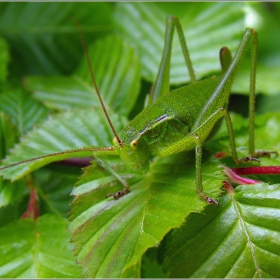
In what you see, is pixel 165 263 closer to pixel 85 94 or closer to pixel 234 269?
pixel 234 269

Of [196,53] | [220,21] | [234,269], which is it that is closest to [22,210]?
[234,269]

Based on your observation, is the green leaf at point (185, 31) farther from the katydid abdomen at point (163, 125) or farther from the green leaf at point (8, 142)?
the green leaf at point (8, 142)

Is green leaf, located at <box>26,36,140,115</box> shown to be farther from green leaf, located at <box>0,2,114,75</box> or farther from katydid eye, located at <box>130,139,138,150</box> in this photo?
katydid eye, located at <box>130,139,138,150</box>

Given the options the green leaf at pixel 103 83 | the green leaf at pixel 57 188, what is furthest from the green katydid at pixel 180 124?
the green leaf at pixel 103 83

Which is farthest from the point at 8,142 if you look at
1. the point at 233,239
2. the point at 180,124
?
the point at 233,239

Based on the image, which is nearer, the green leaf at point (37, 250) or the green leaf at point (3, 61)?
the green leaf at point (37, 250)

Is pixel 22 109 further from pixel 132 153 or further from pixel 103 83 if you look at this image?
pixel 132 153
